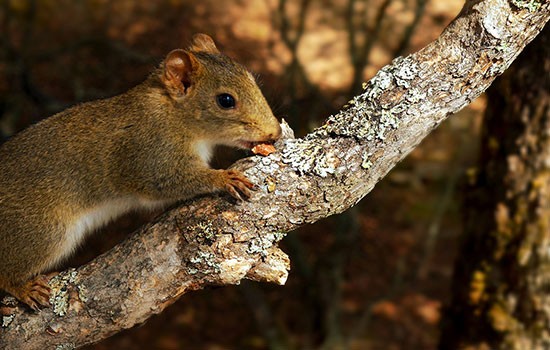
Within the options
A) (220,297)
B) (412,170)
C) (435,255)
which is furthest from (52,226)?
(412,170)

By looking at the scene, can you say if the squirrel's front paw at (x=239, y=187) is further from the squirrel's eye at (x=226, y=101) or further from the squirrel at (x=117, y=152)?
the squirrel's eye at (x=226, y=101)

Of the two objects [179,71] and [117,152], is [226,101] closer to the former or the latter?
[179,71]

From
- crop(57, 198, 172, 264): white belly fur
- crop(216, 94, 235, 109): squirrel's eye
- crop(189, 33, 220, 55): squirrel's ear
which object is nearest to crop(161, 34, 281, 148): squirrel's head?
crop(216, 94, 235, 109): squirrel's eye

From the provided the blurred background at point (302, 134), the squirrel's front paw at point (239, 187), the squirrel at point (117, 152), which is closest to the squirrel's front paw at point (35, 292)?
the squirrel at point (117, 152)

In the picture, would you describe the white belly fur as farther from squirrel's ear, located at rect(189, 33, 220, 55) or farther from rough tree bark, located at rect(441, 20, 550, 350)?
rough tree bark, located at rect(441, 20, 550, 350)

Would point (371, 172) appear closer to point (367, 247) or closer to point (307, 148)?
point (307, 148)

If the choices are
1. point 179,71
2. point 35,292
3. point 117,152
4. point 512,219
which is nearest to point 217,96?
point 179,71
